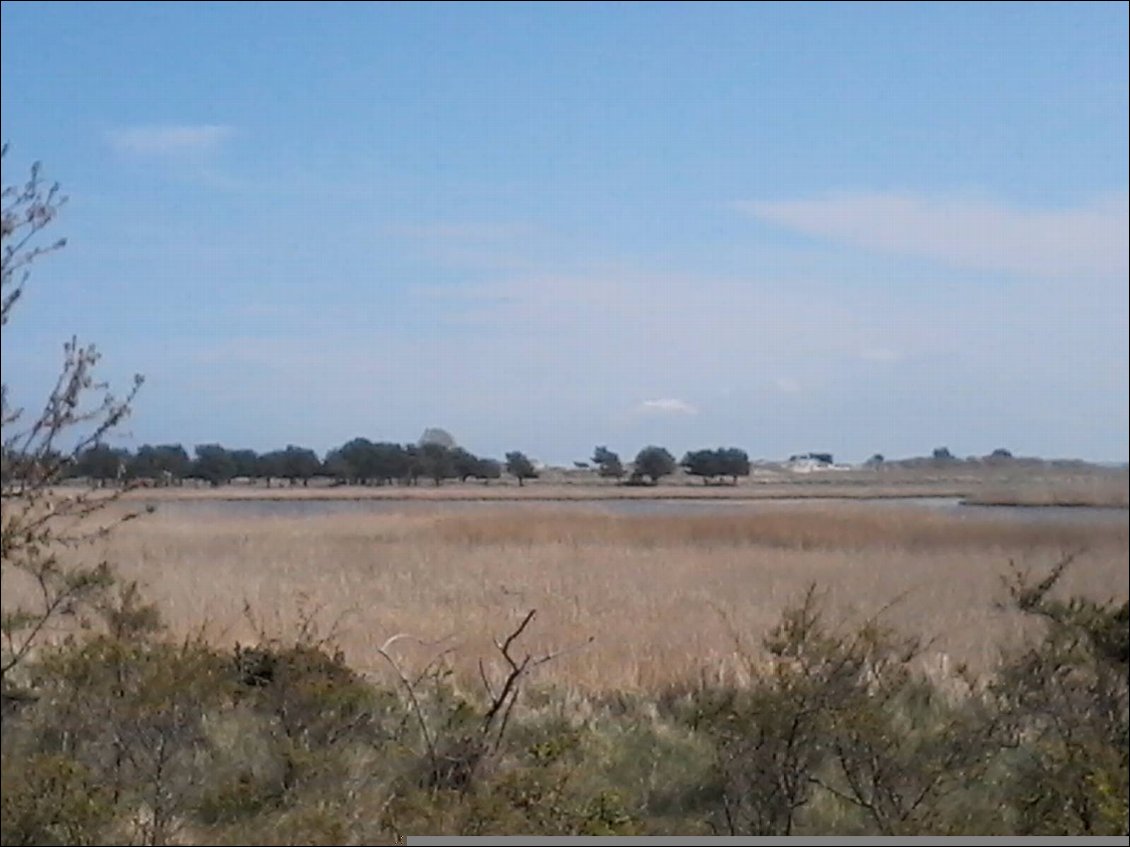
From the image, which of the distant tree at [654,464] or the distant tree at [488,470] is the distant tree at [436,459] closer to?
the distant tree at [488,470]

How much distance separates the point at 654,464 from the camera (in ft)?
15.9

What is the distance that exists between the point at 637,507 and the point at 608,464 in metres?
0.28

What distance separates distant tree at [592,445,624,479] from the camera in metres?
4.75

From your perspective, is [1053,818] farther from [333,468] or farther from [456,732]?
[333,468]

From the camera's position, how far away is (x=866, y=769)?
3.96 metres

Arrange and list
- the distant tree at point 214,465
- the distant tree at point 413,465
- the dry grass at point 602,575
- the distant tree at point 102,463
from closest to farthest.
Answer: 1. the distant tree at point 102,463
2. the distant tree at point 214,465
3. the dry grass at point 602,575
4. the distant tree at point 413,465

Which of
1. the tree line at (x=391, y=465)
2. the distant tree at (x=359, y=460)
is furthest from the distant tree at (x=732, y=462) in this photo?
the distant tree at (x=359, y=460)

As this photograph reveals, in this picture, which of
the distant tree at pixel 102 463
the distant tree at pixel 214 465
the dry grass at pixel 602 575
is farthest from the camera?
the dry grass at pixel 602 575

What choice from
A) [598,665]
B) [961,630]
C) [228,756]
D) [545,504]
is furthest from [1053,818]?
[228,756]

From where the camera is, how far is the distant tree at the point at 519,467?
4.79 m

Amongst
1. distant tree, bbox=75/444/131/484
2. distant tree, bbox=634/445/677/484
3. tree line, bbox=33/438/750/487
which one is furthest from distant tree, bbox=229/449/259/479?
distant tree, bbox=634/445/677/484

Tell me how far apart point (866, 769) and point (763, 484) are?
1.35 meters

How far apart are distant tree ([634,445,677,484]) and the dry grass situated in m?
0.29

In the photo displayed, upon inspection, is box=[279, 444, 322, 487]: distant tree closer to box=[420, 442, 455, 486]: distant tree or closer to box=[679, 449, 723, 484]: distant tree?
box=[420, 442, 455, 486]: distant tree
